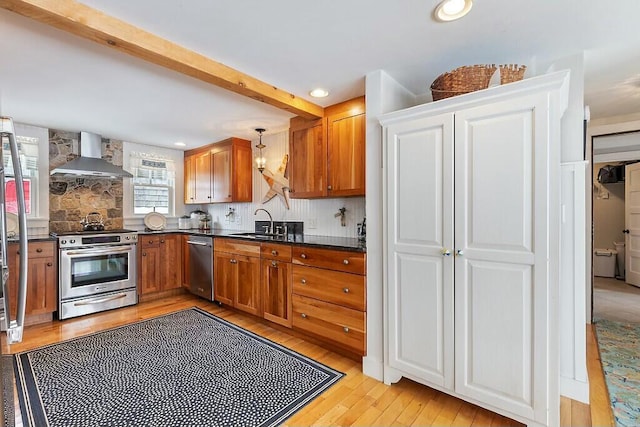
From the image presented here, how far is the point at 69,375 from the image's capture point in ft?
7.13

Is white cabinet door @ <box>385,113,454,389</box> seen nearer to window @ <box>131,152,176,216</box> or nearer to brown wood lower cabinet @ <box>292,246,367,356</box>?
brown wood lower cabinet @ <box>292,246,367,356</box>

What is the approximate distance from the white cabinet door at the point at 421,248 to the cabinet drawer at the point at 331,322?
0.92ft

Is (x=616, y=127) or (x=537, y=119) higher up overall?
(x=616, y=127)

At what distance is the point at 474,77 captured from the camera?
1792 mm

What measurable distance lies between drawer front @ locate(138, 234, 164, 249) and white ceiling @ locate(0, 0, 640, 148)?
1.71 meters

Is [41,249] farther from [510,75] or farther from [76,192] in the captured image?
[510,75]

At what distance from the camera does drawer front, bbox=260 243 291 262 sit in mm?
2834

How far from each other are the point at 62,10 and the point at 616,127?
4753 millimetres

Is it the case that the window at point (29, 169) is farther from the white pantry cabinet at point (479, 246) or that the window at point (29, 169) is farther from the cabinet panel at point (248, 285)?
the white pantry cabinet at point (479, 246)

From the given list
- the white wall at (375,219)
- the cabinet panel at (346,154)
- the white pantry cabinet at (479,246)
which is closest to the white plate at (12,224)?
the cabinet panel at (346,154)

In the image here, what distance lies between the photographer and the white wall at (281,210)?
322 centimetres

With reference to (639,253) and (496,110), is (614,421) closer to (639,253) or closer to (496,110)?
(496,110)

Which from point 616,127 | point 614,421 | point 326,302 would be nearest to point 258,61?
point 326,302

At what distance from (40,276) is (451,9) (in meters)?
4.36
